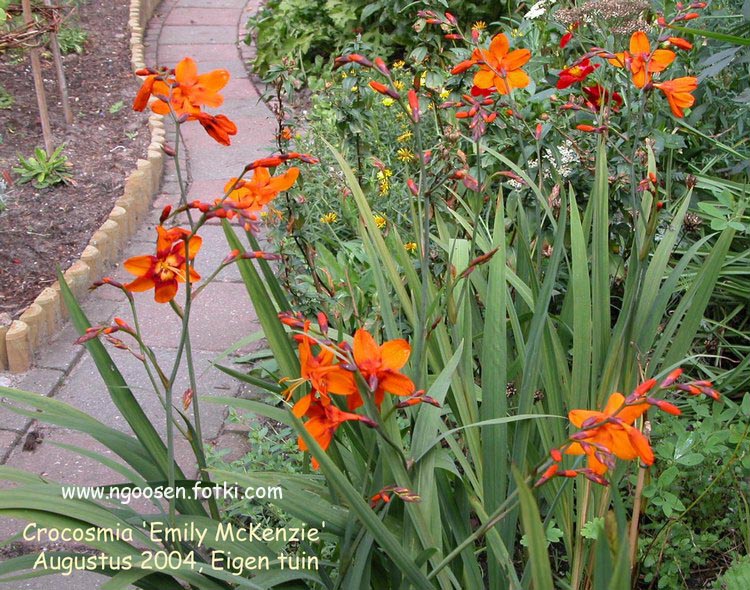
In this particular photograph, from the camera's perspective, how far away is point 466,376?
5.43ft

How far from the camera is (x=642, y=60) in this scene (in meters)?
1.63

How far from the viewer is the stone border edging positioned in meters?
2.79

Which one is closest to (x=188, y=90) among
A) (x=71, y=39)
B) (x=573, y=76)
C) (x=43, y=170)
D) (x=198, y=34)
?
(x=573, y=76)

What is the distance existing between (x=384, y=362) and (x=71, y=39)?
4919 millimetres

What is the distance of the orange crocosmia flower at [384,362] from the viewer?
1.14 meters

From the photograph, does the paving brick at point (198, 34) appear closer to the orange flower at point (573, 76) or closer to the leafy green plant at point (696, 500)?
the orange flower at point (573, 76)

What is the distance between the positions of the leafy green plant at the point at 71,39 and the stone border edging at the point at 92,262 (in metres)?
1.14

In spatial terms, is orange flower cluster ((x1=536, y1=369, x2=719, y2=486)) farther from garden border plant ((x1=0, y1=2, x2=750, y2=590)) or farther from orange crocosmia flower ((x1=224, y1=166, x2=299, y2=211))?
orange crocosmia flower ((x1=224, y1=166, x2=299, y2=211))

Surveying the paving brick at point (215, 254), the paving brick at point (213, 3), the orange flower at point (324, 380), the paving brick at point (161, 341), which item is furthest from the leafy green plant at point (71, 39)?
the orange flower at point (324, 380)

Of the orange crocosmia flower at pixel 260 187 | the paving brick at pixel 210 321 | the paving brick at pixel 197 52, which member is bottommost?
the paving brick at pixel 210 321

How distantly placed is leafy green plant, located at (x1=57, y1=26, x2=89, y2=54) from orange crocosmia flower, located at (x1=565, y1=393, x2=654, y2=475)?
16.2 feet

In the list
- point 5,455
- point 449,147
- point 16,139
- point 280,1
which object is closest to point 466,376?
point 449,147

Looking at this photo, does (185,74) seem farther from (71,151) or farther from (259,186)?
(71,151)

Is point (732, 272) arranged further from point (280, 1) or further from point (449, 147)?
Result: point (280, 1)
